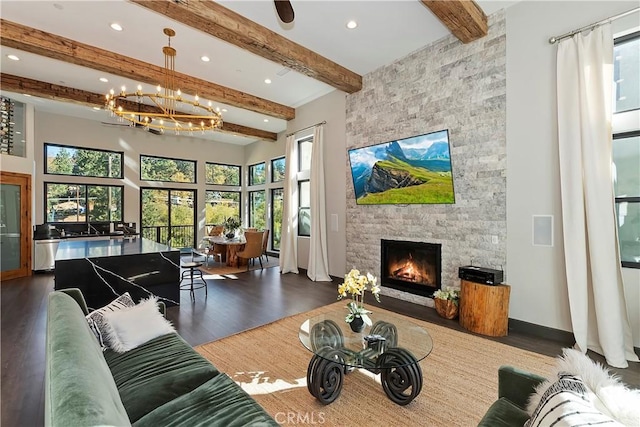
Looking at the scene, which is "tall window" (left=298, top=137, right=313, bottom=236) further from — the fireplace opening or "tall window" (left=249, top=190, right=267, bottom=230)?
"tall window" (left=249, top=190, right=267, bottom=230)

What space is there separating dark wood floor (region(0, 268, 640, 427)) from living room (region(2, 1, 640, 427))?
62 cm

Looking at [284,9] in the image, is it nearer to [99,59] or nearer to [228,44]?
[228,44]

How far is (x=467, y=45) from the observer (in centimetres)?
390

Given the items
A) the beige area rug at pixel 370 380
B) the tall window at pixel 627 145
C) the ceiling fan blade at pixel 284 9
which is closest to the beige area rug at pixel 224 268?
the beige area rug at pixel 370 380

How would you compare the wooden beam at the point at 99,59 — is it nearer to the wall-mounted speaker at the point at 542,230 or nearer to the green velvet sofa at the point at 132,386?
the green velvet sofa at the point at 132,386

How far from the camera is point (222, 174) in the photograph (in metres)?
10.3

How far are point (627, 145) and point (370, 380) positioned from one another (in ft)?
11.5

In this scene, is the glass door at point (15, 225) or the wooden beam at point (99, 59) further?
the glass door at point (15, 225)

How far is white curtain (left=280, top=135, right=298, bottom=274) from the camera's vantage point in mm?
6797

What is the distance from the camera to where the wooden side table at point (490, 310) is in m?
3.34

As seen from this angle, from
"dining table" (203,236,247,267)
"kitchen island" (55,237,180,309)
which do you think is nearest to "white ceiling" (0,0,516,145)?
"kitchen island" (55,237,180,309)

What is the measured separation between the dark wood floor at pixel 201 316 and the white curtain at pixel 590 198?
32cm

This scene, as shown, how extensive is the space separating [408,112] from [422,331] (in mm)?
3455

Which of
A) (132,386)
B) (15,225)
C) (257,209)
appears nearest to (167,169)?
(257,209)
